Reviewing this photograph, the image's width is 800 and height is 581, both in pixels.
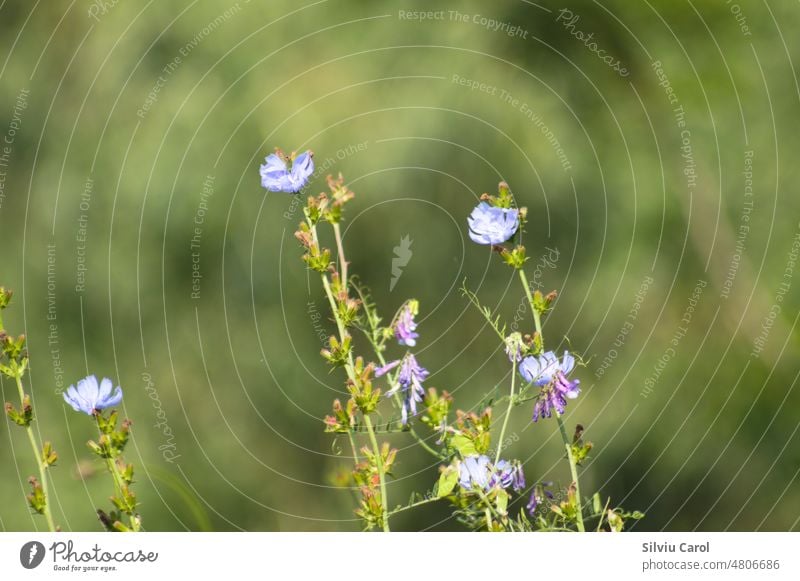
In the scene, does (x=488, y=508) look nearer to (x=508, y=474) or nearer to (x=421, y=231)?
(x=508, y=474)

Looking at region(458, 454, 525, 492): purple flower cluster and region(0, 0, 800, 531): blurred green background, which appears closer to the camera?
region(458, 454, 525, 492): purple flower cluster

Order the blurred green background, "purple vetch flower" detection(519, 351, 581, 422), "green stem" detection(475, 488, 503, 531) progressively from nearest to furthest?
"green stem" detection(475, 488, 503, 531) < "purple vetch flower" detection(519, 351, 581, 422) < the blurred green background

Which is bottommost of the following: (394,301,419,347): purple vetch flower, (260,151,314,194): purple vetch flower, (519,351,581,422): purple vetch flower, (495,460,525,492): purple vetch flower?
(495,460,525,492): purple vetch flower

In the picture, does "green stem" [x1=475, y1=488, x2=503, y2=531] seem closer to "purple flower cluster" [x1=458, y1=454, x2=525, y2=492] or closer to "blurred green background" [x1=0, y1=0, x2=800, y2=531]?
"purple flower cluster" [x1=458, y1=454, x2=525, y2=492]

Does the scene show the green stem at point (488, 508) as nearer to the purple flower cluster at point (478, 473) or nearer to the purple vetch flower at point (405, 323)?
the purple flower cluster at point (478, 473)

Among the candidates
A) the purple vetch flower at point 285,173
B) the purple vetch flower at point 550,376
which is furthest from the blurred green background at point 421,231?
the purple vetch flower at point 550,376

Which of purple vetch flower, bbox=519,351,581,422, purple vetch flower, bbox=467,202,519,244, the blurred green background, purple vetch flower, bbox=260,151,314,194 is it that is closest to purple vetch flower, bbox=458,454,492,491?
purple vetch flower, bbox=519,351,581,422
